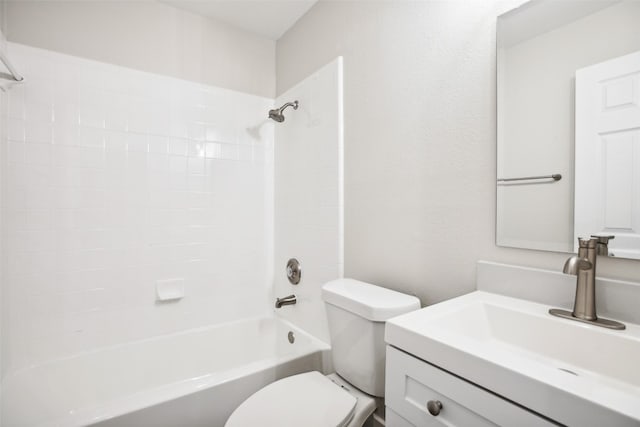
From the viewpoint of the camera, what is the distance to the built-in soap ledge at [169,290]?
1878mm

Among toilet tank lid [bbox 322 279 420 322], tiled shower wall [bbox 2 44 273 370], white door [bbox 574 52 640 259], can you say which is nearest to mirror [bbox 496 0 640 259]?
white door [bbox 574 52 640 259]

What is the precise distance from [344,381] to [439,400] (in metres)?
0.69

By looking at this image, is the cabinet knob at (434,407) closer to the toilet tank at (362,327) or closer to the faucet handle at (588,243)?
the toilet tank at (362,327)

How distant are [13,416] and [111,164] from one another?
121 centimetres

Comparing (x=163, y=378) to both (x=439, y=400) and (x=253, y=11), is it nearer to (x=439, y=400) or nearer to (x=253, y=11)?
(x=439, y=400)

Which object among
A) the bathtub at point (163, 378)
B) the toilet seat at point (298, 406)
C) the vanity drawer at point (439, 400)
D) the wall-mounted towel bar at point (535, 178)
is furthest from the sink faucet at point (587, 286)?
the bathtub at point (163, 378)

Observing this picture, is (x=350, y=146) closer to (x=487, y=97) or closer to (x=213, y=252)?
(x=487, y=97)

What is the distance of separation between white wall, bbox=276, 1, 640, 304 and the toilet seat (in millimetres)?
495

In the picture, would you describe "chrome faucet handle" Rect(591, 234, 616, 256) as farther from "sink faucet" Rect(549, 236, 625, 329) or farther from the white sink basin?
the white sink basin

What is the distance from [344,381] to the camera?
132cm

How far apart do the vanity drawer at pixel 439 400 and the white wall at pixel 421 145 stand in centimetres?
48

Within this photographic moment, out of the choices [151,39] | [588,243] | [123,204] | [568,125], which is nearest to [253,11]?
[151,39]

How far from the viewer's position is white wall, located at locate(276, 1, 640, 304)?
108cm

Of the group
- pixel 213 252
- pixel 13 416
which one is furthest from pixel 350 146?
pixel 13 416
